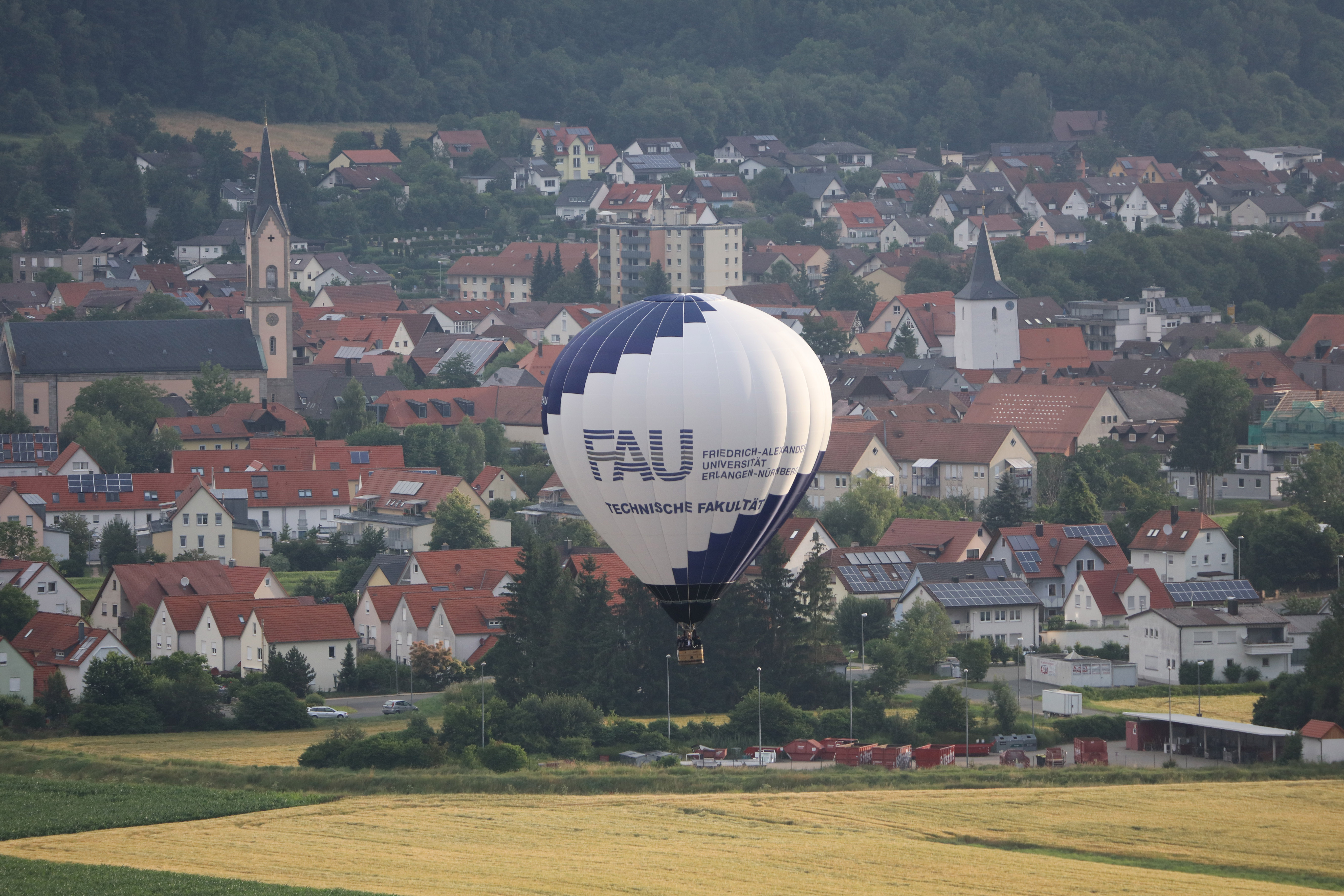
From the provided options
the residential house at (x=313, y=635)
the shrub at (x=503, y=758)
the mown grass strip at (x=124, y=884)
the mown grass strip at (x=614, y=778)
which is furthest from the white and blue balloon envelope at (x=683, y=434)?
the residential house at (x=313, y=635)

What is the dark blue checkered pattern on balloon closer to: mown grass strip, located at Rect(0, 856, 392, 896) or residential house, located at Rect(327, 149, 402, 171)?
mown grass strip, located at Rect(0, 856, 392, 896)

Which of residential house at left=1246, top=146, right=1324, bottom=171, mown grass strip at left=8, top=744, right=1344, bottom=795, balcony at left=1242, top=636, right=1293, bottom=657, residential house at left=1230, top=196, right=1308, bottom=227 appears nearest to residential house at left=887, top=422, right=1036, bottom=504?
balcony at left=1242, top=636, right=1293, bottom=657

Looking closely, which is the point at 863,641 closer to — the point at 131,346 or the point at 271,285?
the point at 131,346

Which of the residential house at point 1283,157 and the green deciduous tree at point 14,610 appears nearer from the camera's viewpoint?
the green deciduous tree at point 14,610

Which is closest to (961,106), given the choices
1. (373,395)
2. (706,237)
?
(706,237)

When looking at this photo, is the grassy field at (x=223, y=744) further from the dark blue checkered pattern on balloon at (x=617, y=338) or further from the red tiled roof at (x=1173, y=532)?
the red tiled roof at (x=1173, y=532)
